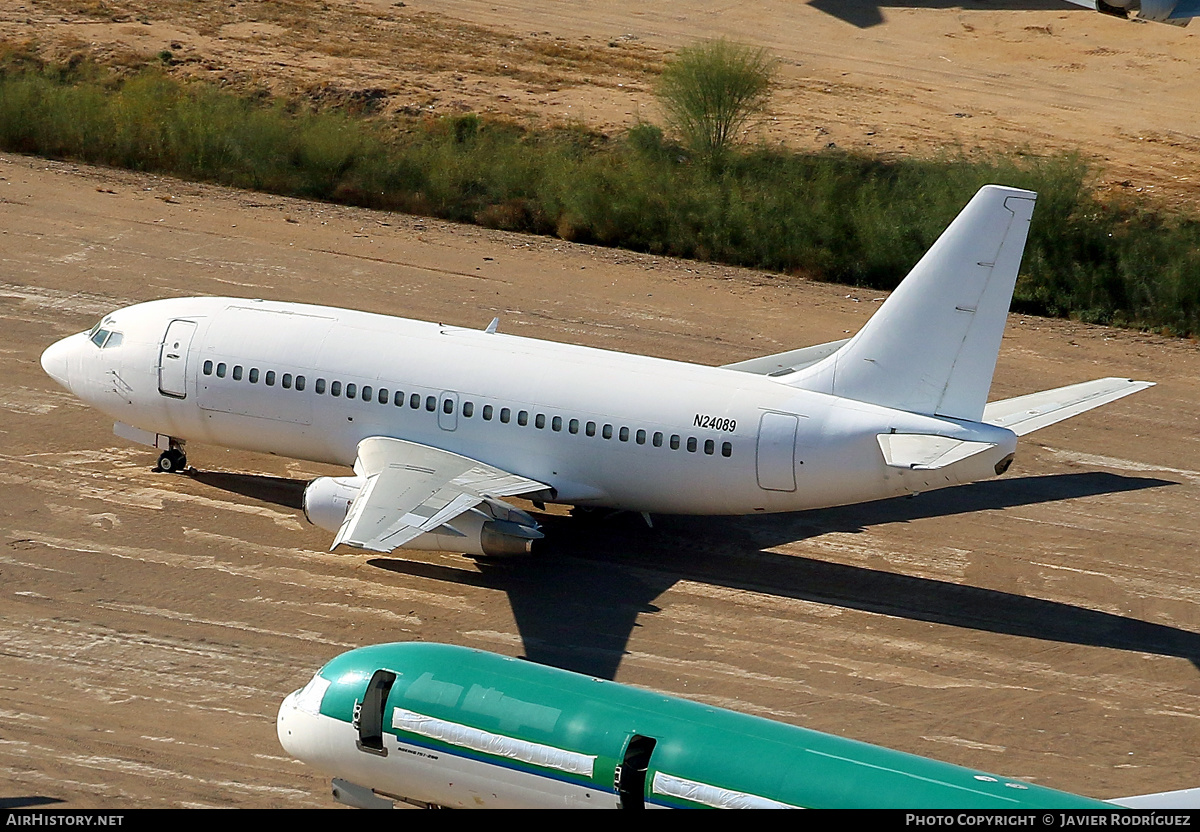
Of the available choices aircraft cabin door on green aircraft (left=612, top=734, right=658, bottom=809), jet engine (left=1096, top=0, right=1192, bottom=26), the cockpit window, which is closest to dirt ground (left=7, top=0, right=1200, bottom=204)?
jet engine (left=1096, top=0, right=1192, bottom=26)

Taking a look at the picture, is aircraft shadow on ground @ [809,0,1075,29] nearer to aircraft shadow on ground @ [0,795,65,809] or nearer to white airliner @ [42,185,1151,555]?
white airliner @ [42,185,1151,555]

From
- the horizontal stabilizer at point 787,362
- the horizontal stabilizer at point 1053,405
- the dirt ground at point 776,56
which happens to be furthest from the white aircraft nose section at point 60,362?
the dirt ground at point 776,56

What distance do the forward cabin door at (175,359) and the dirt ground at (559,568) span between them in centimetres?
229

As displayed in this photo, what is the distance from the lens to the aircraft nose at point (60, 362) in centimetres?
3216

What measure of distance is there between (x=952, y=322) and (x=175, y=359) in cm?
1582

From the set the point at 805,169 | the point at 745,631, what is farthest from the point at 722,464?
the point at 805,169

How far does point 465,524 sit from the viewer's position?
27.4m

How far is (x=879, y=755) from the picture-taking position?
1769 cm

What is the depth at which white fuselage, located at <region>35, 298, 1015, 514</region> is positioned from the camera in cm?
2714

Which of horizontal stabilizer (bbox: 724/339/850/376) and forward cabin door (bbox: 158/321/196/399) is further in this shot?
horizontal stabilizer (bbox: 724/339/850/376)

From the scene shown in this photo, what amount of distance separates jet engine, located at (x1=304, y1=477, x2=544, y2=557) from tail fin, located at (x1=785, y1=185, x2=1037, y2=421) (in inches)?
268

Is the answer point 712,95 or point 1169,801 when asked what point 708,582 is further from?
point 712,95

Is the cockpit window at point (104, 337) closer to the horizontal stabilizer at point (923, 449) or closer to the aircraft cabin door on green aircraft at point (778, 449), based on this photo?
the aircraft cabin door on green aircraft at point (778, 449)

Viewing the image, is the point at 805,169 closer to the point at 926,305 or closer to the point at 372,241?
the point at 372,241
